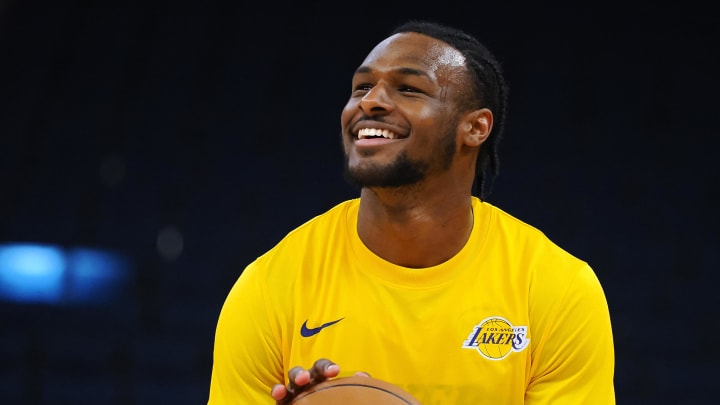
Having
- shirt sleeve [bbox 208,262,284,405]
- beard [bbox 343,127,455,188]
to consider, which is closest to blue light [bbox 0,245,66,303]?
shirt sleeve [bbox 208,262,284,405]

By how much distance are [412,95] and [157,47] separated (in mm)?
4569

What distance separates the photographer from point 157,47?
6.34 m

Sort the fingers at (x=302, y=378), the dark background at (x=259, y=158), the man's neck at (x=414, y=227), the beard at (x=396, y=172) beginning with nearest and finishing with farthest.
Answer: the fingers at (x=302, y=378) < the beard at (x=396, y=172) < the man's neck at (x=414, y=227) < the dark background at (x=259, y=158)

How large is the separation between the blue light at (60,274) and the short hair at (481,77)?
3.37 m

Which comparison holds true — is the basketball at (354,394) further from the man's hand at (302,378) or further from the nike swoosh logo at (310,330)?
the nike swoosh logo at (310,330)

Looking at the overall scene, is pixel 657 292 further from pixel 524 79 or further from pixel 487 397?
pixel 487 397

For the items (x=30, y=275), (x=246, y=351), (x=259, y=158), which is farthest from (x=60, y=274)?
(x=246, y=351)

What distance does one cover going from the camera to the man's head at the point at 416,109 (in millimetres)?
2064

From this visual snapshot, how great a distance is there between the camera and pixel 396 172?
2061 mm

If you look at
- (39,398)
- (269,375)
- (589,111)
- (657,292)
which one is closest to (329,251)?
(269,375)

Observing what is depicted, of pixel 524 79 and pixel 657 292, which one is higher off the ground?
pixel 524 79

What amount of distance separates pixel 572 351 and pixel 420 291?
1.22 feet

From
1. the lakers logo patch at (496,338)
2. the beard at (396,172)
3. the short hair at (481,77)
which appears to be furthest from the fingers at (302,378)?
the short hair at (481,77)

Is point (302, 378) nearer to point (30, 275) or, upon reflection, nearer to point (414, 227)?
point (414, 227)
